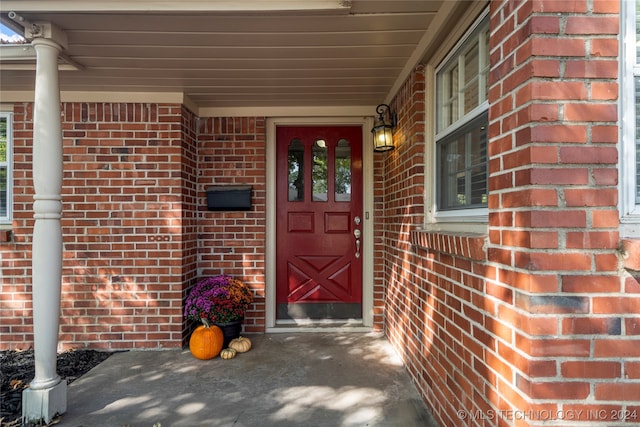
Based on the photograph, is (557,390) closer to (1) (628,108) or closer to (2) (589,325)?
(2) (589,325)

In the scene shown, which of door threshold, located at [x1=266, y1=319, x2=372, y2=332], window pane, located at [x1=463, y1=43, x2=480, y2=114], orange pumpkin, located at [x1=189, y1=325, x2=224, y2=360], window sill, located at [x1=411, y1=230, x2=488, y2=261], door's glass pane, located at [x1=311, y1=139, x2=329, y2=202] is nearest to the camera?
window sill, located at [x1=411, y1=230, x2=488, y2=261]

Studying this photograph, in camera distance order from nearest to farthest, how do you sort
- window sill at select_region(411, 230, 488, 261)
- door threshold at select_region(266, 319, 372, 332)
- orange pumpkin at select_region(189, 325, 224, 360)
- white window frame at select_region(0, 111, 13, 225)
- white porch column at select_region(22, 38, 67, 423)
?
window sill at select_region(411, 230, 488, 261) → white porch column at select_region(22, 38, 67, 423) → orange pumpkin at select_region(189, 325, 224, 360) → white window frame at select_region(0, 111, 13, 225) → door threshold at select_region(266, 319, 372, 332)

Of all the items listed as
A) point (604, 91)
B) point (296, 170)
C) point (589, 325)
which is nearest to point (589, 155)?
point (604, 91)

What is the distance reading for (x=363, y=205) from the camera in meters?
3.81

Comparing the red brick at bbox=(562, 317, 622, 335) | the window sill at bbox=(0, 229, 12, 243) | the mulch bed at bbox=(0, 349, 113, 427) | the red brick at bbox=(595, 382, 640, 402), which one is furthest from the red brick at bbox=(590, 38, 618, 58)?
the window sill at bbox=(0, 229, 12, 243)

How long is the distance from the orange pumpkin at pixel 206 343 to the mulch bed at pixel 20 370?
0.80m

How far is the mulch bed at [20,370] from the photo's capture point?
2232 millimetres

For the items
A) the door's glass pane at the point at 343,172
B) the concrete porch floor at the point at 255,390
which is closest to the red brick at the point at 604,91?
the concrete porch floor at the point at 255,390

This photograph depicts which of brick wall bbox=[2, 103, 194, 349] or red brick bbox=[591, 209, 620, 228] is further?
brick wall bbox=[2, 103, 194, 349]

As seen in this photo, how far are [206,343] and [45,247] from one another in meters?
1.43

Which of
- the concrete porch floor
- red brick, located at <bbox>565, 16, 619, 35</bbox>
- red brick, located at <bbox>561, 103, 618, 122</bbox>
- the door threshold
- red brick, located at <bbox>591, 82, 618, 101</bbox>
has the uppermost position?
red brick, located at <bbox>565, 16, 619, 35</bbox>

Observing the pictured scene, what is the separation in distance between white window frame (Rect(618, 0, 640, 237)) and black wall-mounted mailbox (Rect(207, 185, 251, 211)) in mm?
2958

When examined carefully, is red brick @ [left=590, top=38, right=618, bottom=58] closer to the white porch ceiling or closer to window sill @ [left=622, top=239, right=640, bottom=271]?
window sill @ [left=622, top=239, right=640, bottom=271]

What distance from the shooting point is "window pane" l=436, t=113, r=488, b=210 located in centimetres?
181
